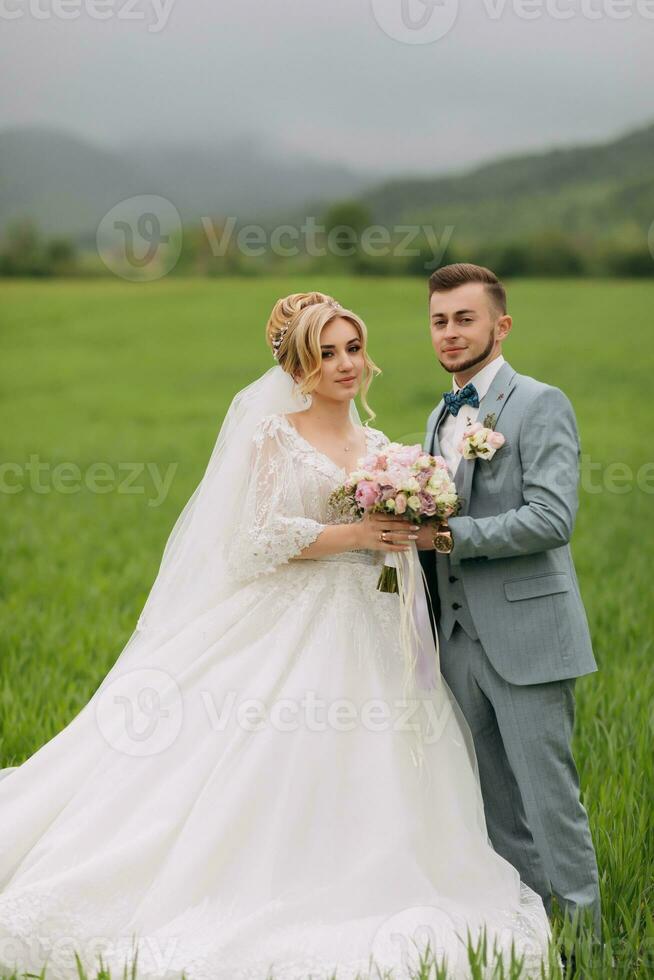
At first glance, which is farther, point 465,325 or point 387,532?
point 465,325

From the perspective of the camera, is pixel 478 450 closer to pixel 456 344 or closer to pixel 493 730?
pixel 456 344

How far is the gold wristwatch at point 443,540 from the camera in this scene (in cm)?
335

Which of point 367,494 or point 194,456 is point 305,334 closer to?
point 367,494

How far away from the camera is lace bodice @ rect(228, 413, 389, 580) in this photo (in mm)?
3658

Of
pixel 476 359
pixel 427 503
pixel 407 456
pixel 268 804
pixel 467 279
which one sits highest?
pixel 467 279

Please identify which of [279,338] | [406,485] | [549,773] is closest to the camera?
[406,485]

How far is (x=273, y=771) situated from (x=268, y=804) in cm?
11

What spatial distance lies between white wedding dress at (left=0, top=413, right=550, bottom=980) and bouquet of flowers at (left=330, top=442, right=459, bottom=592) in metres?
0.38

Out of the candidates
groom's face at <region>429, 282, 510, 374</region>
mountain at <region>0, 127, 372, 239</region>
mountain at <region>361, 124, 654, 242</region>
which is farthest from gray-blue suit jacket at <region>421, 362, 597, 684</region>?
mountain at <region>0, 127, 372, 239</region>

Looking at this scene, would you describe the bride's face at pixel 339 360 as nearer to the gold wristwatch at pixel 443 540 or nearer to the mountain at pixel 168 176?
the gold wristwatch at pixel 443 540

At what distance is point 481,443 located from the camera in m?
3.35

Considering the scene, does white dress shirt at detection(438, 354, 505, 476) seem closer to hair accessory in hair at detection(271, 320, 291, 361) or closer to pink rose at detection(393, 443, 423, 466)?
pink rose at detection(393, 443, 423, 466)

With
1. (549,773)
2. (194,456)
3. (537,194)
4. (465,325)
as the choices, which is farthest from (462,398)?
(537,194)

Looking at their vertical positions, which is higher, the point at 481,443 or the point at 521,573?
the point at 481,443
